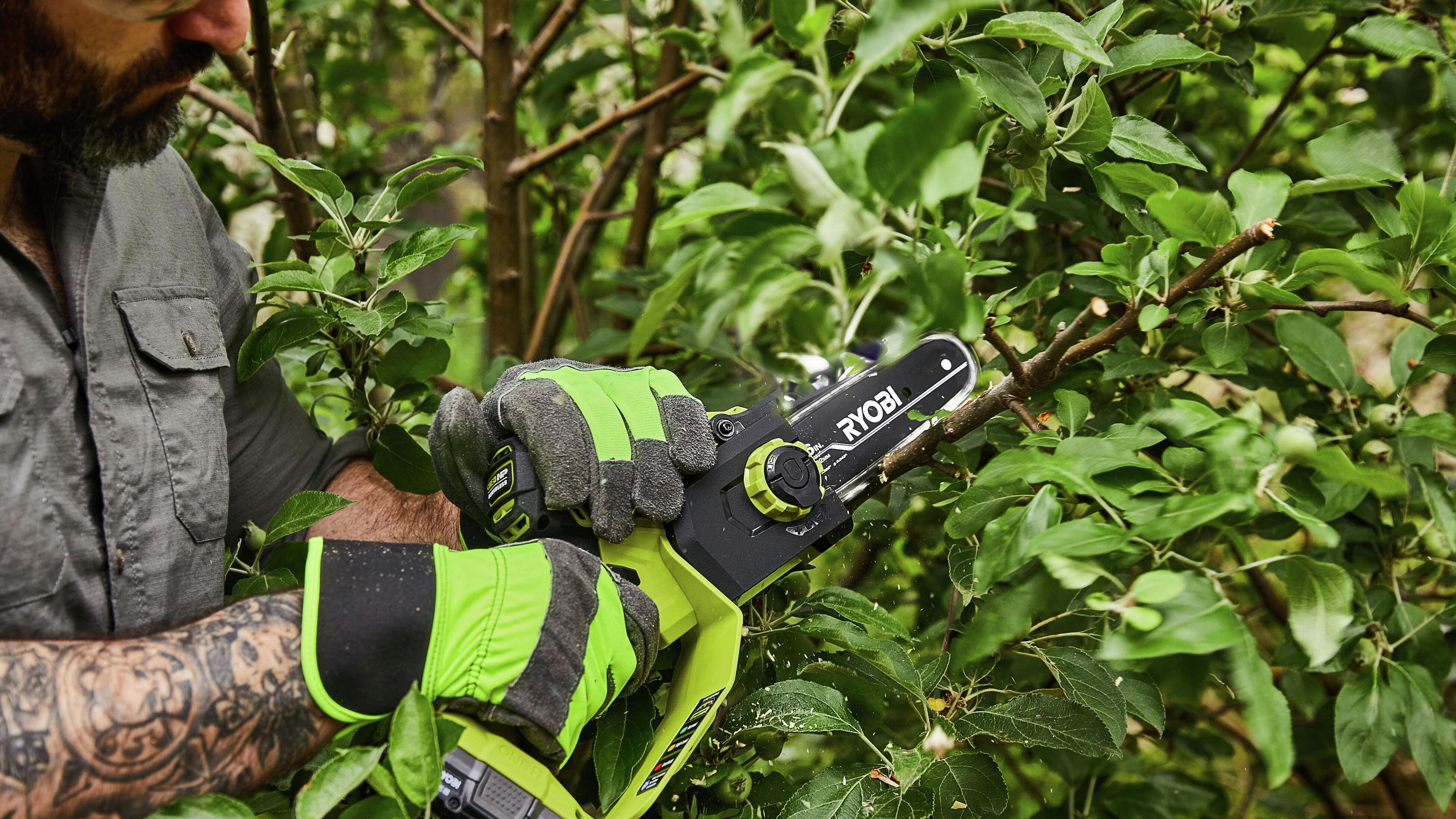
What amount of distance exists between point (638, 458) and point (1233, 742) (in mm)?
2368

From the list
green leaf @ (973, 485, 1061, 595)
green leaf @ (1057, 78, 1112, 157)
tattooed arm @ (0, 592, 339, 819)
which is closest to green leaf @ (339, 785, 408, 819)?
tattooed arm @ (0, 592, 339, 819)

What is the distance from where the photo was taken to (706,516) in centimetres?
104

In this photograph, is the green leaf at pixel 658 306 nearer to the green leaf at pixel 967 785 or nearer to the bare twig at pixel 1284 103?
the green leaf at pixel 967 785

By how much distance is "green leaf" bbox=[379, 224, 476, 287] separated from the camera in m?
1.06

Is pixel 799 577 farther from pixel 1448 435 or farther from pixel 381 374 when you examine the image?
pixel 1448 435

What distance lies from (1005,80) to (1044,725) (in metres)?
0.64

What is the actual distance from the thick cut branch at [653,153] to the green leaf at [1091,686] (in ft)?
4.12

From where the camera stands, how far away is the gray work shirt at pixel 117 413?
921mm

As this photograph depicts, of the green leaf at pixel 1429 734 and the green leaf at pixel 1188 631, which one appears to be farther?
the green leaf at pixel 1429 734

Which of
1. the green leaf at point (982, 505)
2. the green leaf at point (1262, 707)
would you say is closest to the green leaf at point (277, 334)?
the green leaf at point (982, 505)

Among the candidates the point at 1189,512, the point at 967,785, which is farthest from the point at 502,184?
the point at 1189,512

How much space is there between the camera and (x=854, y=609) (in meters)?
1.07

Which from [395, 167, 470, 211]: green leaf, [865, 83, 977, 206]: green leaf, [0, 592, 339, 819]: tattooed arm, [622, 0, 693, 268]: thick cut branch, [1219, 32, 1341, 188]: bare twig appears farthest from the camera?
[622, 0, 693, 268]: thick cut branch

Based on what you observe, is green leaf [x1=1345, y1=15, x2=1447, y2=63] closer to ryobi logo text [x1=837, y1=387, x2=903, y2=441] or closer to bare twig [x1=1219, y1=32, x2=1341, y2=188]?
bare twig [x1=1219, y1=32, x2=1341, y2=188]
